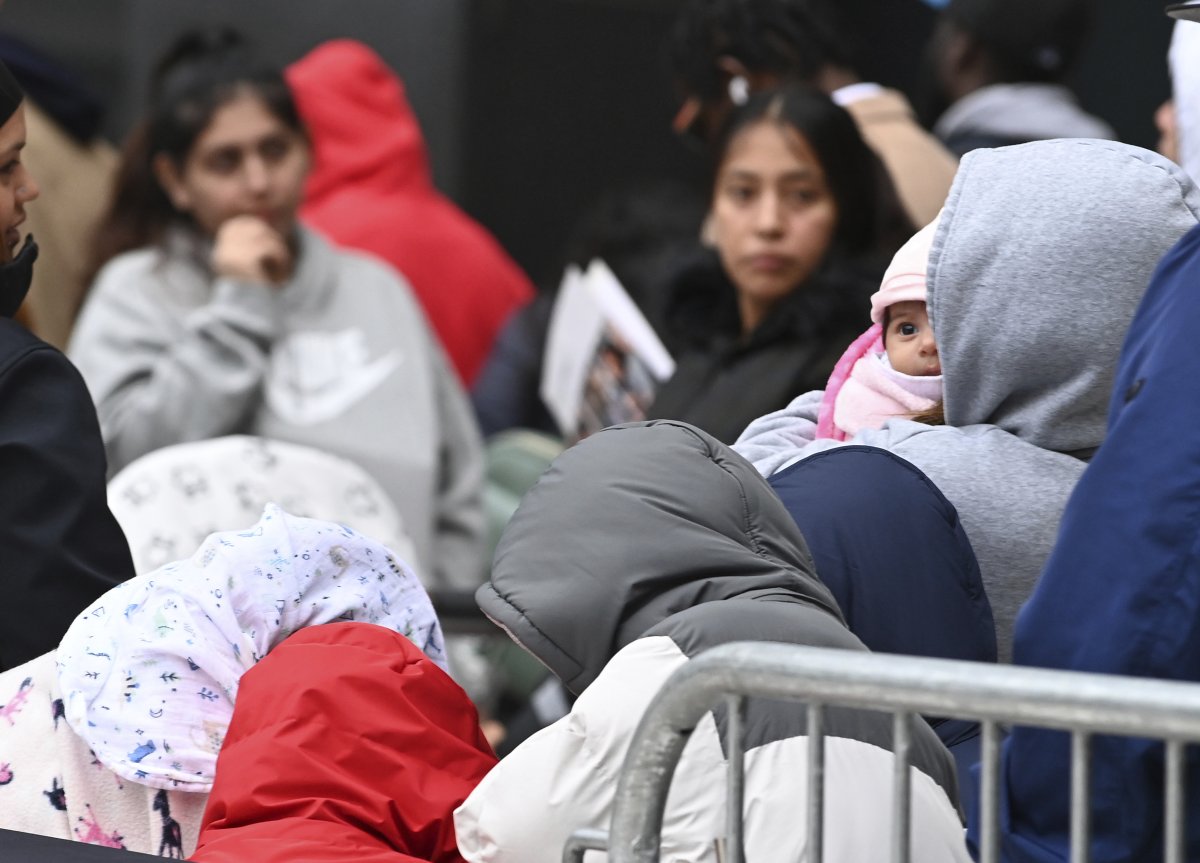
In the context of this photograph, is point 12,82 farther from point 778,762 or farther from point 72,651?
point 778,762

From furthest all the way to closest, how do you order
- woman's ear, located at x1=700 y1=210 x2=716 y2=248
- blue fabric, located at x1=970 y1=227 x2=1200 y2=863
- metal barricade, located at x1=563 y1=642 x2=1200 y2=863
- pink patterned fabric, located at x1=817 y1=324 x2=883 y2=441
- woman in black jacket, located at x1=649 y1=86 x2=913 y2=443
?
woman's ear, located at x1=700 y1=210 x2=716 y2=248 → woman in black jacket, located at x1=649 y1=86 x2=913 y2=443 → pink patterned fabric, located at x1=817 y1=324 x2=883 y2=441 → blue fabric, located at x1=970 y1=227 x2=1200 y2=863 → metal barricade, located at x1=563 y1=642 x2=1200 y2=863

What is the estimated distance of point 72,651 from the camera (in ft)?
8.45

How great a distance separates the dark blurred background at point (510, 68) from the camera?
7.81m

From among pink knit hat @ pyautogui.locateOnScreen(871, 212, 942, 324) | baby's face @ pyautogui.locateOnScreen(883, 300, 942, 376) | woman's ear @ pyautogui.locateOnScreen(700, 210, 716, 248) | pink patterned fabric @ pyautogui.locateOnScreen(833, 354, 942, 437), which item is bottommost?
woman's ear @ pyautogui.locateOnScreen(700, 210, 716, 248)

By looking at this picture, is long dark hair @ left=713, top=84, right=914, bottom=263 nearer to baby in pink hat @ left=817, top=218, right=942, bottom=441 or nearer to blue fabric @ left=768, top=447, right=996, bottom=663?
baby in pink hat @ left=817, top=218, right=942, bottom=441

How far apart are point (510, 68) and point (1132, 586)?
249 inches

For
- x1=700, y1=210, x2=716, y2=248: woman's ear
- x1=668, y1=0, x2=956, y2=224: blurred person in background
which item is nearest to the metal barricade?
x1=700, y1=210, x2=716, y2=248: woman's ear

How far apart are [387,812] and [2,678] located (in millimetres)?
657

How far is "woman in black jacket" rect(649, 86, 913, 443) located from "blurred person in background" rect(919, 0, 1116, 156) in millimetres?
704

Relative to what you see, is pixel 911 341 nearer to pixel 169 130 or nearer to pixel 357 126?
pixel 169 130

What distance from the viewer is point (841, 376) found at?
299 centimetres

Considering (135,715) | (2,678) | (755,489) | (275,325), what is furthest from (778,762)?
(275,325)

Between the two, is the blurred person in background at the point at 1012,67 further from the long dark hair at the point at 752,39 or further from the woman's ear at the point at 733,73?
the woman's ear at the point at 733,73

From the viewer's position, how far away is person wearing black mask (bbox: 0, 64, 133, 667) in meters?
2.86
